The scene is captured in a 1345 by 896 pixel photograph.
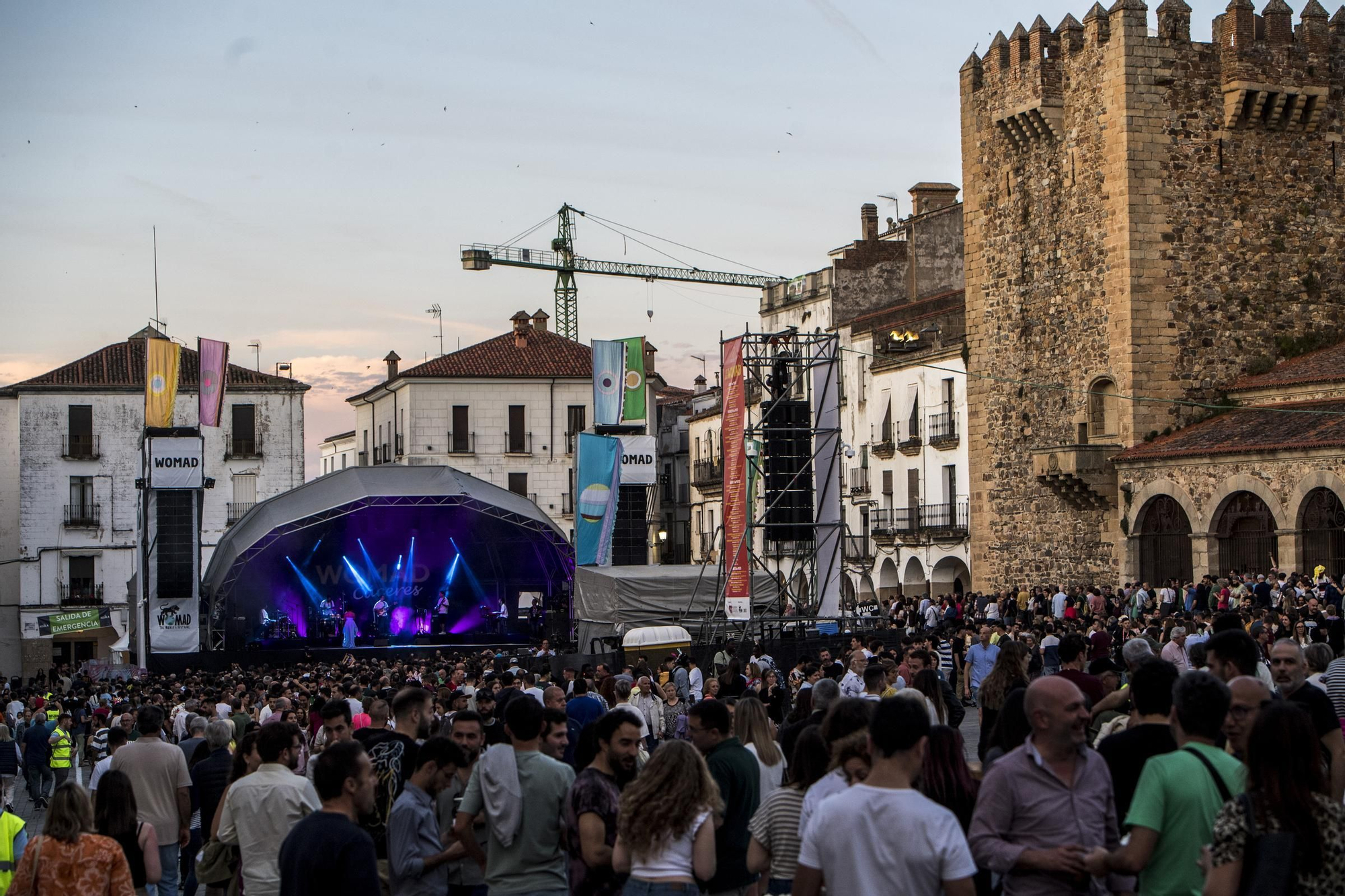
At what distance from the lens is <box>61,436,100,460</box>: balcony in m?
55.6

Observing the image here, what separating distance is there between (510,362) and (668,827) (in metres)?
56.8

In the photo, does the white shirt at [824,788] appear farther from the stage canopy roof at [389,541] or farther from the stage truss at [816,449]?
the stage canopy roof at [389,541]

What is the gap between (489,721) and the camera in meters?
10.1

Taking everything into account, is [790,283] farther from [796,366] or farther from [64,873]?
[64,873]

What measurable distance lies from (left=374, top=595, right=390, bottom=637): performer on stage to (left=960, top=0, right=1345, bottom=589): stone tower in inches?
593

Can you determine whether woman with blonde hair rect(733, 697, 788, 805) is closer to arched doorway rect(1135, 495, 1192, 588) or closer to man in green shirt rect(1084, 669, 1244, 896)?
man in green shirt rect(1084, 669, 1244, 896)

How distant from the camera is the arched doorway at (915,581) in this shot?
46156 millimetres

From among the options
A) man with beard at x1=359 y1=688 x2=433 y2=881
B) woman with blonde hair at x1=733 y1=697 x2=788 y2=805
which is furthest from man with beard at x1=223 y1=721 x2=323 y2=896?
woman with blonde hair at x1=733 y1=697 x2=788 y2=805

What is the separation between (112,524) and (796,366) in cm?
3602

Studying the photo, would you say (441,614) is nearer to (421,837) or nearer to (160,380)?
(160,380)

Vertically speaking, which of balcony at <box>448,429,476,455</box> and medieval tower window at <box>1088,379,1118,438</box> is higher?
balcony at <box>448,429,476,455</box>

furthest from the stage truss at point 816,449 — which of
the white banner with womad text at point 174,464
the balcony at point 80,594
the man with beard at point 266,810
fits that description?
the balcony at point 80,594

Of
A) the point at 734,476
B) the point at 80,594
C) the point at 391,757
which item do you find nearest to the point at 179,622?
the point at 734,476

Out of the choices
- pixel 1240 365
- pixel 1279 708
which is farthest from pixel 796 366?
pixel 1279 708
